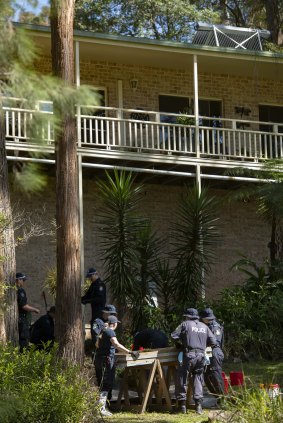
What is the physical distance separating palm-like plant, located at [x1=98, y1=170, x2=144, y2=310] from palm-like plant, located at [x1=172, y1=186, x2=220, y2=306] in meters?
0.96

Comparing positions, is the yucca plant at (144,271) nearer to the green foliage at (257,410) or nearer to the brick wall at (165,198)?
the brick wall at (165,198)

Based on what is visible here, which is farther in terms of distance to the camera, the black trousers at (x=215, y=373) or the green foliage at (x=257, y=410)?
the black trousers at (x=215, y=373)

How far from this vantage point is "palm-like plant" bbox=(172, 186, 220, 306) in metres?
19.9

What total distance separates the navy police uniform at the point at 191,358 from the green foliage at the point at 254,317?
4524 millimetres

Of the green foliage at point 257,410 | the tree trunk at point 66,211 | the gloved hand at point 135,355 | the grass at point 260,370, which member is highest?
the tree trunk at point 66,211

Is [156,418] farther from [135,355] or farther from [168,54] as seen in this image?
[168,54]

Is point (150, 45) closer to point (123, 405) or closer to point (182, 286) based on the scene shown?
point (182, 286)

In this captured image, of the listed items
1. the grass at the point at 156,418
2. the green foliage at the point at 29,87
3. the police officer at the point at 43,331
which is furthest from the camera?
the police officer at the point at 43,331

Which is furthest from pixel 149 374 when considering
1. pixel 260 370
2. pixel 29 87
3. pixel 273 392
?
pixel 29 87

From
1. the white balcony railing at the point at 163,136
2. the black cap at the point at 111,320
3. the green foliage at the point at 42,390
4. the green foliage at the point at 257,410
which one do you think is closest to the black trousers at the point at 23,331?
the black cap at the point at 111,320

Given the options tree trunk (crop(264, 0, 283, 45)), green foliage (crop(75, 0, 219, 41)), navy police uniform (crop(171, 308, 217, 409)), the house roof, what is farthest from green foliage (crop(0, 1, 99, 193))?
green foliage (crop(75, 0, 219, 41))

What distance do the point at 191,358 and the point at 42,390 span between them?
272 centimetres

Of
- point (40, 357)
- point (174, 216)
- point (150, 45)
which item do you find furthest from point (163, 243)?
point (40, 357)

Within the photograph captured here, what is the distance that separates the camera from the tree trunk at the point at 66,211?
557 inches
